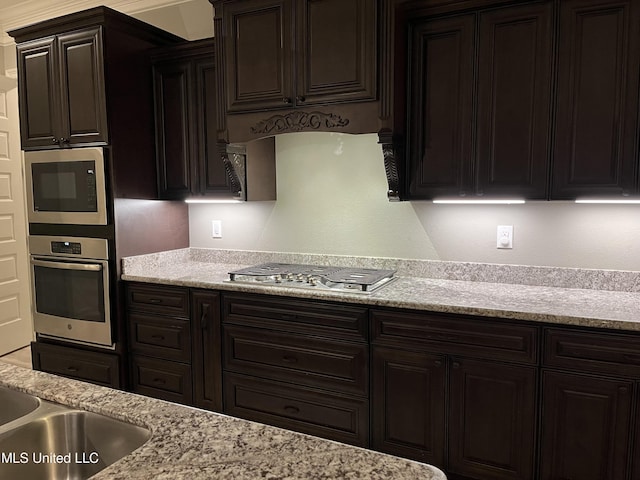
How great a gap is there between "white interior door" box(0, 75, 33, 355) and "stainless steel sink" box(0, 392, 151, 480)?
12.3 ft

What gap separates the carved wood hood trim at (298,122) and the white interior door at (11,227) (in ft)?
8.90

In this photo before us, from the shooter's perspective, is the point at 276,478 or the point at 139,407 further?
the point at 139,407

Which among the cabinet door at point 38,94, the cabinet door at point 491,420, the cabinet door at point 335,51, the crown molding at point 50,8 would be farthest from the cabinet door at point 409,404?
the crown molding at point 50,8

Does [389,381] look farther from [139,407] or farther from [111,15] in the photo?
[111,15]

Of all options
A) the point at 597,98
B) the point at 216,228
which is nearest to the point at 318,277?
the point at 216,228

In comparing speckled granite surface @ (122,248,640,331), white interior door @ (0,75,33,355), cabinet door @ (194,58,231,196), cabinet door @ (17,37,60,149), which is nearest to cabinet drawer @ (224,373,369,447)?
speckled granite surface @ (122,248,640,331)

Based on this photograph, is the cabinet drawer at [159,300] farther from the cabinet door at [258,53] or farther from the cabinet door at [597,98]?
the cabinet door at [597,98]

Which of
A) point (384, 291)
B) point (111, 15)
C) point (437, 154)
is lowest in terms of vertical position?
point (384, 291)

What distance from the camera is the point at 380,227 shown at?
3.02 metres

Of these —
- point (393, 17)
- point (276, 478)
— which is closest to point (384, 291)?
point (393, 17)

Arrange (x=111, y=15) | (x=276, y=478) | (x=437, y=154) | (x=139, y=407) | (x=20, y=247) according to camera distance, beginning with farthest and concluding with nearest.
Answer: (x=20, y=247), (x=111, y=15), (x=437, y=154), (x=139, y=407), (x=276, y=478)

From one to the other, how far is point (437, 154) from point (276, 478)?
205 cm

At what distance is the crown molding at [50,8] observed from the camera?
3750 mm

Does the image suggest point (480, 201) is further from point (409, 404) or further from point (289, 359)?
point (289, 359)
